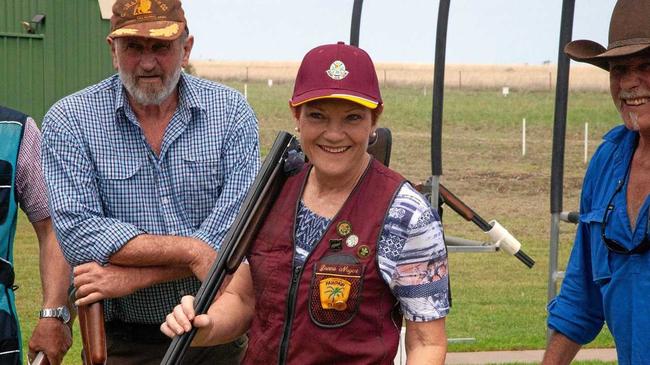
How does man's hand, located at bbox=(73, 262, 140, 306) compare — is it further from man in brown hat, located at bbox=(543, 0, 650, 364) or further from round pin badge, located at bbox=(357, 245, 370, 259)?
man in brown hat, located at bbox=(543, 0, 650, 364)

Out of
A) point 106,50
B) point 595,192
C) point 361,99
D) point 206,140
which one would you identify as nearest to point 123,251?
point 206,140

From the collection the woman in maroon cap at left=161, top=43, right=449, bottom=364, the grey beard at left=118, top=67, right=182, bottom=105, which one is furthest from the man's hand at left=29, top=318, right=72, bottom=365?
the woman in maroon cap at left=161, top=43, right=449, bottom=364

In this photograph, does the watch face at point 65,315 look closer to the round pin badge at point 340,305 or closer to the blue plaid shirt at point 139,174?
the blue plaid shirt at point 139,174

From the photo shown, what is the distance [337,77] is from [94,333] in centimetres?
135

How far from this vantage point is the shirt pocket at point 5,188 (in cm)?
400

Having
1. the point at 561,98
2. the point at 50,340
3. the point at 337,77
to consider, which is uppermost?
→ the point at 337,77

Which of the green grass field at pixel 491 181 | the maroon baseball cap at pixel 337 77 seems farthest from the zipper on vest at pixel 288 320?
the green grass field at pixel 491 181

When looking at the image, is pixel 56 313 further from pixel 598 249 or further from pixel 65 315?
pixel 598 249

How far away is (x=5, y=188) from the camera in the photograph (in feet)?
13.2

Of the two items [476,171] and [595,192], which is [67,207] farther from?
[476,171]

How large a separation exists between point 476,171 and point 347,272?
24443 mm

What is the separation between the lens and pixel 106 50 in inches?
826

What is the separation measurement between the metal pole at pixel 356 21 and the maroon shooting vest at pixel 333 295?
4.90 meters

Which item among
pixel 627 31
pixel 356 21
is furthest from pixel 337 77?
pixel 356 21
